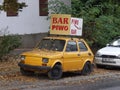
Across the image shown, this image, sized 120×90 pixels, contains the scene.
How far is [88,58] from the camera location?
1856cm

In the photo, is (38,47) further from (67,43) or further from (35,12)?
(35,12)

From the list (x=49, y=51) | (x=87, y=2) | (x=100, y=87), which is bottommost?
(x=100, y=87)

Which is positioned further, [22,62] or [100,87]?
[22,62]

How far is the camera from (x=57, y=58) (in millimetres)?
→ 16656

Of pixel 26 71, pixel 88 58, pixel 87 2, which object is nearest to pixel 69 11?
pixel 87 2

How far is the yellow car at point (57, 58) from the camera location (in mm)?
16453

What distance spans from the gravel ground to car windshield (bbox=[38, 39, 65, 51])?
1125 millimetres

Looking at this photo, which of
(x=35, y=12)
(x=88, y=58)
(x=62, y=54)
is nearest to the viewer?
(x=62, y=54)

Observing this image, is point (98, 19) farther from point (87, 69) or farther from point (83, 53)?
point (83, 53)

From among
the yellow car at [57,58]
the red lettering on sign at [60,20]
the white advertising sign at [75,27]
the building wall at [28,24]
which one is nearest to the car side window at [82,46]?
the yellow car at [57,58]

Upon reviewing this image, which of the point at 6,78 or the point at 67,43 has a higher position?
the point at 67,43

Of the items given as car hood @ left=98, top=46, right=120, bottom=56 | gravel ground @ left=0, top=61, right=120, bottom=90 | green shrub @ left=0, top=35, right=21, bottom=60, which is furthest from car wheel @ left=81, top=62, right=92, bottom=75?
green shrub @ left=0, top=35, right=21, bottom=60

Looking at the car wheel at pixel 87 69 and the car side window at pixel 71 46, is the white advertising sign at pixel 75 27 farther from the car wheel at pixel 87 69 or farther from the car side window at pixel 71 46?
the car wheel at pixel 87 69

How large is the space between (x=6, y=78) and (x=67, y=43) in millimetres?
2780
